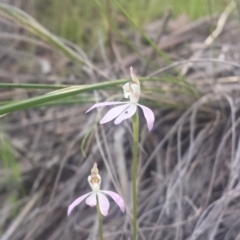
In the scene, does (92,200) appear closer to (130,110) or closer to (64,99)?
(130,110)

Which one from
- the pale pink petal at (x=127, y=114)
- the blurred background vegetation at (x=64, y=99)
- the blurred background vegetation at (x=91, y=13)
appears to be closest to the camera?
the pale pink petal at (x=127, y=114)

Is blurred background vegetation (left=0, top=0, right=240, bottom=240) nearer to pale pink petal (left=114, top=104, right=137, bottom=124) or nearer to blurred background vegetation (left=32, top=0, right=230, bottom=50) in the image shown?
blurred background vegetation (left=32, top=0, right=230, bottom=50)

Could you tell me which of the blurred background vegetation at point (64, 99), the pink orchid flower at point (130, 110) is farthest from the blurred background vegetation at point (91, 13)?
the pink orchid flower at point (130, 110)

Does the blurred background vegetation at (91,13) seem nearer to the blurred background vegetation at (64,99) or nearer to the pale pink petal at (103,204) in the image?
the blurred background vegetation at (64,99)

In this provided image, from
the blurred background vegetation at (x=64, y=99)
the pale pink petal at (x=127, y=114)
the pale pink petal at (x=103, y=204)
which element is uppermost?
the blurred background vegetation at (x=64, y=99)

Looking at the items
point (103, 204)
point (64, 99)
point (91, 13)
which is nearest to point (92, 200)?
point (103, 204)

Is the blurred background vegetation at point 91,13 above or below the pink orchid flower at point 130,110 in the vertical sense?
above

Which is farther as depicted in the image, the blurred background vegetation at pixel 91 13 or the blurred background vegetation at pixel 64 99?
the blurred background vegetation at pixel 91 13

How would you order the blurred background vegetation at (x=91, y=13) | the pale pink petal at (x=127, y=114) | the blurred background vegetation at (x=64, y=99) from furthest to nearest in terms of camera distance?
the blurred background vegetation at (x=91, y=13), the blurred background vegetation at (x=64, y=99), the pale pink petal at (x=127, y=114)

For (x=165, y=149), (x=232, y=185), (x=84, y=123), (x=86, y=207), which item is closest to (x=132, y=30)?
(x=84, y=123)

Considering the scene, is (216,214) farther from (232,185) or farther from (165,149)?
(165,149)
